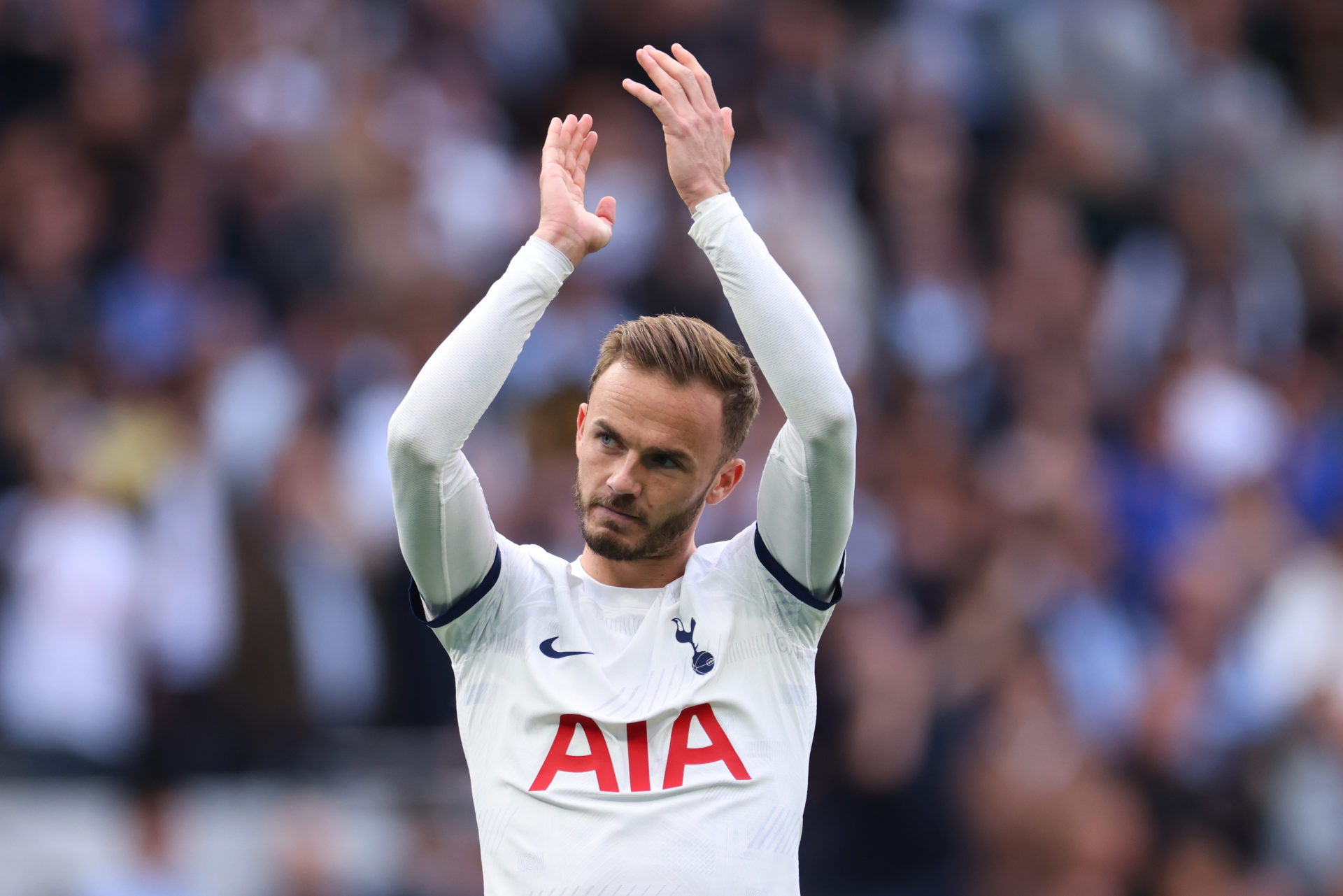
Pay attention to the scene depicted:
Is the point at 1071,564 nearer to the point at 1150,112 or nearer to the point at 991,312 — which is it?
the point at 991,312

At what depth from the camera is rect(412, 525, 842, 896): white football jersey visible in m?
3.67

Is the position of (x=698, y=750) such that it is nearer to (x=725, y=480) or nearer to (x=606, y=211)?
(x=725, y=480)

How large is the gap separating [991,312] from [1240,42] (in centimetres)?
475

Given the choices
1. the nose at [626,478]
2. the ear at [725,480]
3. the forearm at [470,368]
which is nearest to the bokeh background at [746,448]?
the ear at [725,480]

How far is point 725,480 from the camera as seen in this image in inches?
160

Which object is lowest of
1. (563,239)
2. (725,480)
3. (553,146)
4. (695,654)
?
(695,654)

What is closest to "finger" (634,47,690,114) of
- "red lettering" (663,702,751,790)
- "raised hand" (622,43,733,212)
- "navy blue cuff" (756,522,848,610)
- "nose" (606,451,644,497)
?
"raised hand" (622,43,733,212)

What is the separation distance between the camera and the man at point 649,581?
369 cm

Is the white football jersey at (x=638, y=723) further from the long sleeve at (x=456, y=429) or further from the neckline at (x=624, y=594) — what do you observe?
the long sleeve at (x=456, y=429)

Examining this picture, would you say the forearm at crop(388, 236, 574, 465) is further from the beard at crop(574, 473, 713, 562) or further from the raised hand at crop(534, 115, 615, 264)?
the beard at crop(574, 473, 713, 562)

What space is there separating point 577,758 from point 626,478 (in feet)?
2.14

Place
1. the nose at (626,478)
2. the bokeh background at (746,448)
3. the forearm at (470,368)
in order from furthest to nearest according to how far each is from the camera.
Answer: the bokeh background at (746,448) → the nose at (626,478) → the forearm at (470,368)

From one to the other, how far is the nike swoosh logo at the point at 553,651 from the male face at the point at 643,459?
240 millimetres

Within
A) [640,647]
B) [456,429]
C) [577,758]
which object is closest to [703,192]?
[456,429]
